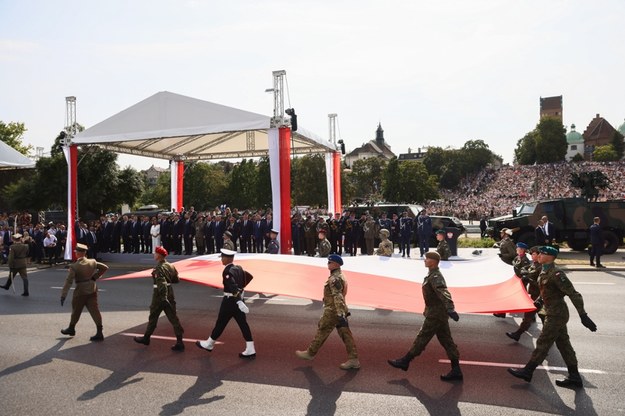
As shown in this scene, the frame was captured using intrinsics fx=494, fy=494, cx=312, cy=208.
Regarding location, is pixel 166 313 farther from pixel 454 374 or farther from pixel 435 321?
pixel 454 374

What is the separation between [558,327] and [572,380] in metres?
0.68

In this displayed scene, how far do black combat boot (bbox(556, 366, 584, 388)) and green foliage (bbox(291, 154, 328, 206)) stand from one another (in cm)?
4907

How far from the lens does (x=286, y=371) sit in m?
7.27

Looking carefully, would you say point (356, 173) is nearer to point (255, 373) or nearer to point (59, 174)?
point (59, 174)

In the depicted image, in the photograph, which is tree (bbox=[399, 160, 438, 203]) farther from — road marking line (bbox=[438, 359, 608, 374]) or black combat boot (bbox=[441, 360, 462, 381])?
black combat boot (bbox=[441, 360, 462, 381])

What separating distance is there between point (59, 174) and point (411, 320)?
3457 cm

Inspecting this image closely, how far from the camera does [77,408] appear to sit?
235 inches

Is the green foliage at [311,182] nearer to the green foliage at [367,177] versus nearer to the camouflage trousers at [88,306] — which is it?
the green foliage at [367,177]

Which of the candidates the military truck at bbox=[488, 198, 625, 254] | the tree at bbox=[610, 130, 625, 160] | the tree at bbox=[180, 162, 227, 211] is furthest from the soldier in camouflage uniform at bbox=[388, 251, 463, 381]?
the tree at bbox=[610, 130, 625, 160]

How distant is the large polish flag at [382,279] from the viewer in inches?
336

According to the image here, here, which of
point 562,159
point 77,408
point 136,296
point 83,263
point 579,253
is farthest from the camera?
point 562,159

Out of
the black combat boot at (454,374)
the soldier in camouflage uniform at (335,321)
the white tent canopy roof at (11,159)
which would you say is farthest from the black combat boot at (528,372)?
the white tent canopy roof at (11,159)

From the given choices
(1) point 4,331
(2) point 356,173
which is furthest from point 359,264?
(2) point 356,173

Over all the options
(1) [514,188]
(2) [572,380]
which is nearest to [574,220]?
(2) [572,380]
